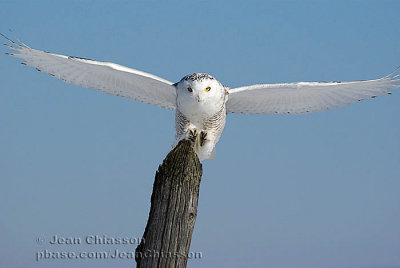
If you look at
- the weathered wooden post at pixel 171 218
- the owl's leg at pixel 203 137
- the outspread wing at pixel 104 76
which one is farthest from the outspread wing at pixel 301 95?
the weathered wooden post at pixel 171 218

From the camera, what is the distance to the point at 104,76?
24.7 feet

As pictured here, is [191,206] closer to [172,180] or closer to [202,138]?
[172,180]

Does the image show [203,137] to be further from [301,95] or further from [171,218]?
[171,218]

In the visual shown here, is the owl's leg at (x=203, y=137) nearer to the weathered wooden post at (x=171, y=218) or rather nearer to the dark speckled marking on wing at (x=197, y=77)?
the dark speckled marking on wing at (x=197, y=77)

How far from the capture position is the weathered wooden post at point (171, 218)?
4184 mm

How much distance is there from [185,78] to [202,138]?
0.96 meters

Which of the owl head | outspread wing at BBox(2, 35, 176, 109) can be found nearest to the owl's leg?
the owl head

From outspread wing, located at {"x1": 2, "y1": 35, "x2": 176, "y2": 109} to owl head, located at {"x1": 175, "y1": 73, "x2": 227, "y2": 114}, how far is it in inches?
25.9

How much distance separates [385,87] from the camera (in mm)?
7766

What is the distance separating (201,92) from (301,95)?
2454 millimetres

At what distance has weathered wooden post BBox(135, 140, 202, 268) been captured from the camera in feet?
13.7

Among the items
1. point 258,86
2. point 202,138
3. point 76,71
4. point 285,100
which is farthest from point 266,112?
point 76,71

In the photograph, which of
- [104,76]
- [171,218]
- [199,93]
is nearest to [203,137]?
[199,93]

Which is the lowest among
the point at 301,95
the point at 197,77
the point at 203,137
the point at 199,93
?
the point at 203,137
